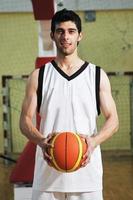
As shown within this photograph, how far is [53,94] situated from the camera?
2154 mm

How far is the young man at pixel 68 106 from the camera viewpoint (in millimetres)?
2148

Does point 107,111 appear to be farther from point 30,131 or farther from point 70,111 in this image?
point 30,131

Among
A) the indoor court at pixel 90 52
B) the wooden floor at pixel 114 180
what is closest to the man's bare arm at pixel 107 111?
the wooden floor at pixel 114 180

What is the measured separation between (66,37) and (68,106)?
0.31 metres

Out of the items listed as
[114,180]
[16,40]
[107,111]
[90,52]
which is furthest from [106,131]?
[16,40]

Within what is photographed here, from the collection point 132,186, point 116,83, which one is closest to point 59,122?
point 132,186

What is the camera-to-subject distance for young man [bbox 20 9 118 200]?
215 cm

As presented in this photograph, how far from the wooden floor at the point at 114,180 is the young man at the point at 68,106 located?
9.16 ft

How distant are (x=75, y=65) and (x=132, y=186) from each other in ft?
11.6

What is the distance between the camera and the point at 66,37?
2109 millimetres

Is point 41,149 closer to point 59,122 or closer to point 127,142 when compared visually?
point 59,122

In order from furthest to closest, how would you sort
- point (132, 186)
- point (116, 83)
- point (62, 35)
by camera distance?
point (116, 83)
point (132, 186)
point (62, 35)

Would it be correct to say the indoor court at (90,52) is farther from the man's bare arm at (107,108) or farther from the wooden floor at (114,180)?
the man's bare arm at (107,108)

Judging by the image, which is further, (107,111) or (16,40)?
(16,40)
